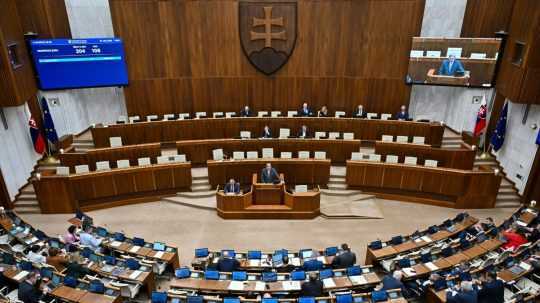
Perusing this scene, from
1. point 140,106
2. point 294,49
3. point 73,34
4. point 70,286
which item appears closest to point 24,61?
point 73,34

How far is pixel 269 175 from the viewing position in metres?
11.5

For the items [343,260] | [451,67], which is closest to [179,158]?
[343,260]

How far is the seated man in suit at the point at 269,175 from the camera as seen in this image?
1156 centimetres

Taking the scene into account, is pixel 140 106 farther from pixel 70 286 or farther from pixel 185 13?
pixel 70 286

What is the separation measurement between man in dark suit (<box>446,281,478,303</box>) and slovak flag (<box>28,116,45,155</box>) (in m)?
13.8

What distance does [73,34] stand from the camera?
48.6 ft

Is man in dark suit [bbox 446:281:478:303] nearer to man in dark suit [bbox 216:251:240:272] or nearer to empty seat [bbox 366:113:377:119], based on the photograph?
man in dark suit [bbox 216:251:240:272]

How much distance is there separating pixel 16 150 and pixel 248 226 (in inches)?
336

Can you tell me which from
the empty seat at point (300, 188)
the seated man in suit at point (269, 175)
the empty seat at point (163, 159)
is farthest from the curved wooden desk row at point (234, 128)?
the empty seat at point (300, 188)

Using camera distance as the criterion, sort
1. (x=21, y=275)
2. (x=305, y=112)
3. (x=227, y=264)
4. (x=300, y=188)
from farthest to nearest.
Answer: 1. (x=305, y=112)
2. (x=300, y=188)
3. (x=227, y=264)
4. (x=21, y=275)

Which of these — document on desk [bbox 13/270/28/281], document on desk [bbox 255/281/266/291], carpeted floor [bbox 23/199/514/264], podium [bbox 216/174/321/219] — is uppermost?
Result: document on desk [bbox 13/270/28/281]

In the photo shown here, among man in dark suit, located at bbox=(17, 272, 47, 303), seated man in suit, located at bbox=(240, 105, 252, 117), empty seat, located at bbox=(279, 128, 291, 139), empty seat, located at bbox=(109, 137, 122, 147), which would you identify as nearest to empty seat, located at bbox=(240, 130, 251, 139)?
empty seat, located at bbox=(279, 128, 291, 139)

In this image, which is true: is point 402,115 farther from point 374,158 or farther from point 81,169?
point 81,169

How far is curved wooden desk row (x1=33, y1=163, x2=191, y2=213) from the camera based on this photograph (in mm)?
11375
